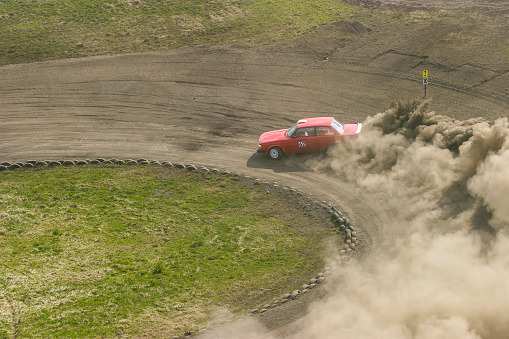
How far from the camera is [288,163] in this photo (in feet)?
73.6

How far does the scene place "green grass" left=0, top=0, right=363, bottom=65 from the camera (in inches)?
1407

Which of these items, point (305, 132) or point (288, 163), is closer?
point (305, 132)

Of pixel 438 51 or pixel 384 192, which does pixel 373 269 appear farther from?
pixel 438 51

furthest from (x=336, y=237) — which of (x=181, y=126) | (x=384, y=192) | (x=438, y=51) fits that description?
(x=438, y=51)

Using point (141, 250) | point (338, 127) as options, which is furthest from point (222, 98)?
point (141, 250)

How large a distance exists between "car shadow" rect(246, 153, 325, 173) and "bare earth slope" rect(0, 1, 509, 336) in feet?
0.28

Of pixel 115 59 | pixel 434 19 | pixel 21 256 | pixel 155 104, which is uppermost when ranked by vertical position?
pixel 434 19

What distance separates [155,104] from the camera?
2908cm

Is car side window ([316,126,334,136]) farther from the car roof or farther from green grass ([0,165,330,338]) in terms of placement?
green grass ([0,165,330,338])

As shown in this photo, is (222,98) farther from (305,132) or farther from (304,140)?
(304,140)

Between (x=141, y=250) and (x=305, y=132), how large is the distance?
9.34m

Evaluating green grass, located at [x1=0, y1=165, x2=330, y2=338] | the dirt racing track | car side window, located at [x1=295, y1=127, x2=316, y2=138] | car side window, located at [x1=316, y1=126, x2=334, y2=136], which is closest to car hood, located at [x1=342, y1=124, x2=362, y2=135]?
car side window, located at [x1=316, y1=126, x2=334, y2=136]

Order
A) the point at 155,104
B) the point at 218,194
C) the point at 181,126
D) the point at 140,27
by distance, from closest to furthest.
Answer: the point at 218,194 < the point at 181,126 < the point at 155,104 < the point at 140,27

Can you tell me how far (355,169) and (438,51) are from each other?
1399 centimetres
